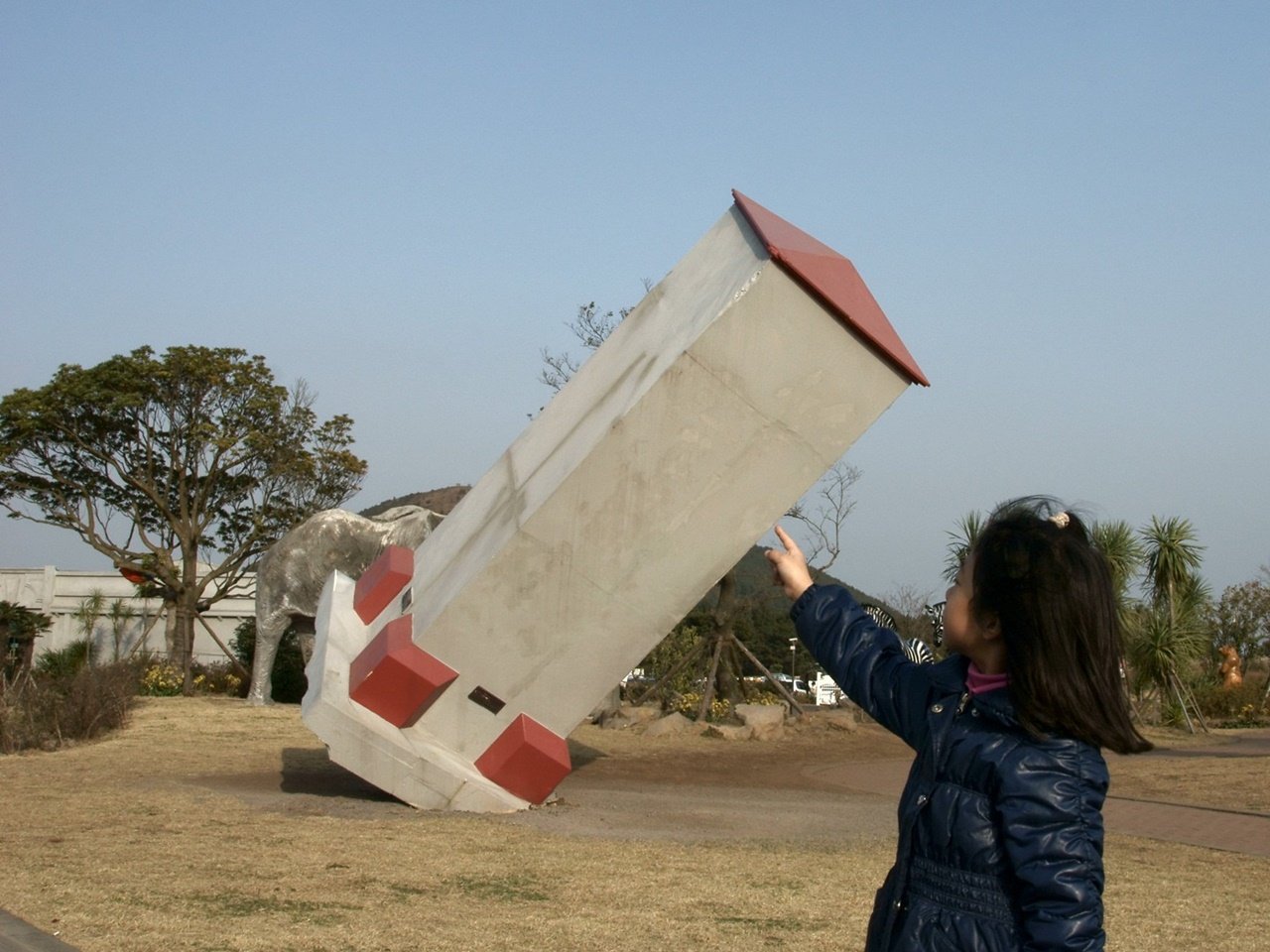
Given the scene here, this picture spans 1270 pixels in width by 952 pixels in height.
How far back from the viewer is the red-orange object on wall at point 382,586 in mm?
10492

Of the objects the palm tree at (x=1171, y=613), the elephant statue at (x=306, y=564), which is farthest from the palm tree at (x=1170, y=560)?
the elephant statue at (x=306, y=564)

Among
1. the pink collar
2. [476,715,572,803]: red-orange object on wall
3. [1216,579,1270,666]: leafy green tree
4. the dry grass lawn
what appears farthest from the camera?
[1216,579,1270,666]: leafy green tree

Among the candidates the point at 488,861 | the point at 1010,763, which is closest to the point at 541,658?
the point at 488,861

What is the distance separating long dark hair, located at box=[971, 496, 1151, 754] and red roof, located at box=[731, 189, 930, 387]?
5934 mm

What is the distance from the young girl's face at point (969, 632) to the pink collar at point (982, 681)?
21 mm

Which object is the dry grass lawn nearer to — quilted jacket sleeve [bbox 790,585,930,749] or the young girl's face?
quilted jacket sleeve [bbox 790,585,930,749]

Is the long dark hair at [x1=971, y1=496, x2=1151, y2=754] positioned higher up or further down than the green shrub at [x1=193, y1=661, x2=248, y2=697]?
higher up

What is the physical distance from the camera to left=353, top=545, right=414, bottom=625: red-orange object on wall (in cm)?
1049

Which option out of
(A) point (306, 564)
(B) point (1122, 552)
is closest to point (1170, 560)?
(B) point (1122, 552)

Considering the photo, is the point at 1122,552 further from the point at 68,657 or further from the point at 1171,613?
the point at 68,657

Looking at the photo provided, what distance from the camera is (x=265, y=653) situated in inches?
771

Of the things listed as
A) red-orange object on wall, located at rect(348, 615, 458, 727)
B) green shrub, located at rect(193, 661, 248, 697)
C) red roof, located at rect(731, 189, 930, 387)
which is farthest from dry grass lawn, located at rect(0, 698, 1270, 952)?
green shrub, located at rect(193, 661, 248, 697)

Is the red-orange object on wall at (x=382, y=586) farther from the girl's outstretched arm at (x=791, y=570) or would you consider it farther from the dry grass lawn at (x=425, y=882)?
the girl's outstretched arm at (x=791, y=570)

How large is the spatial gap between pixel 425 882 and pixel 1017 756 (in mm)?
5035
